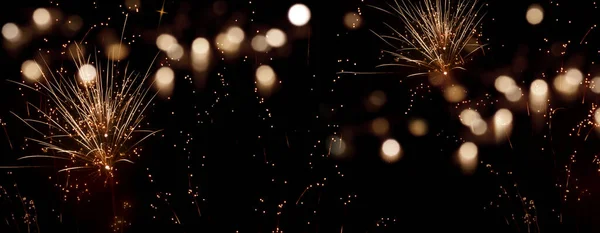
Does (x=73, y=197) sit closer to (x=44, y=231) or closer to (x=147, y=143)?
(x=44, y=231)

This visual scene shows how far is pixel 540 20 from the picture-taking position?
3.37 metres

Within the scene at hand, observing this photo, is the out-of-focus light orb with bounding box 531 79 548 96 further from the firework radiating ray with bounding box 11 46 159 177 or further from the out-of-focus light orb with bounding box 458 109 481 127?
the firework radiating ray with bounding box 11 46 159 177

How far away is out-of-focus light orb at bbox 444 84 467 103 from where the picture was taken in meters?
3.22

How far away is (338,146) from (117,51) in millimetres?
1532

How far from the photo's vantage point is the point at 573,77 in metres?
3.20

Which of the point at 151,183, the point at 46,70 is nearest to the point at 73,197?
the point at 151,183

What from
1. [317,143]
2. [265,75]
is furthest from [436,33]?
[265,75]

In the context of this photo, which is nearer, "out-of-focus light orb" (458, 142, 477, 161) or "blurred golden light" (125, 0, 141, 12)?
"out-of-focus light orb" (458, 142, 477, 161)

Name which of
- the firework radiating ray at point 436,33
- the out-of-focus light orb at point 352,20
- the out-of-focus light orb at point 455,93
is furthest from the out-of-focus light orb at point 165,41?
the out-of-focus light orb at point 455,93

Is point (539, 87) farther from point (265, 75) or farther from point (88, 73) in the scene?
point (88, 73)

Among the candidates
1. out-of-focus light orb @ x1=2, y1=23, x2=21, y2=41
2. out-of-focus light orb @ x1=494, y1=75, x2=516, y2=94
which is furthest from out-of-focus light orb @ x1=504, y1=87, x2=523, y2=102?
out-of-focus light orb @ x1=2, y1=23, x2=21, y2=41

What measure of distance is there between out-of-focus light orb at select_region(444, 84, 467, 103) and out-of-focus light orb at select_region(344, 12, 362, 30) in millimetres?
696

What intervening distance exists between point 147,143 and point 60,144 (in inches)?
21.4

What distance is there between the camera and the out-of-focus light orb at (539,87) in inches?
126
